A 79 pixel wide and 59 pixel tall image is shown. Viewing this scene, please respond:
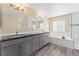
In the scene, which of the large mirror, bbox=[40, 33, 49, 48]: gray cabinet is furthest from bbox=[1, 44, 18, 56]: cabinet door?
bbox=[40, 33, 49, 48]: gray cabinet

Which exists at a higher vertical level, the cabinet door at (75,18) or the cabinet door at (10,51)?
the cabinet door at (75,18)

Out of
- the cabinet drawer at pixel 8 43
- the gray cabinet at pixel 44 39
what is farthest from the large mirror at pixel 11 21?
the gray cabinet at pixel 44 39

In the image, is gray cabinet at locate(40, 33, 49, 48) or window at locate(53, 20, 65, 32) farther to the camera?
gray cabinet at locate(40, 33, 49, 48)

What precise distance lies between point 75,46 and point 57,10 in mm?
1757

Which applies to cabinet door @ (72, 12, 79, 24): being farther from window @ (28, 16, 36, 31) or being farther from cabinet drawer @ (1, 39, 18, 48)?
cabinet drawer @ (1, 39, 18, 48)

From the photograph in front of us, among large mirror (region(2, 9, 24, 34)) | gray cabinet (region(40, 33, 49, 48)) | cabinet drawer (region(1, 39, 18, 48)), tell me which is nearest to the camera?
cabinet drawer (region(1, 39, 18, 48))

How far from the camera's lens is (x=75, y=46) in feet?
12.7

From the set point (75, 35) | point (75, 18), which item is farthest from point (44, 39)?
point (75, 18)

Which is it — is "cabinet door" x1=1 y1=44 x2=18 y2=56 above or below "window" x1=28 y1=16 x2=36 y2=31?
below

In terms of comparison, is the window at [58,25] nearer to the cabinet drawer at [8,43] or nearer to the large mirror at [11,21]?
the large mirror at [11,21]

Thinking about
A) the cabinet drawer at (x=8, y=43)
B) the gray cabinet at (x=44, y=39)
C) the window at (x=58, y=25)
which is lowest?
the gray cabinet at (x=44, y=39)

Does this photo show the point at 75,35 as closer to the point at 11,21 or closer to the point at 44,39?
the point at 44,39

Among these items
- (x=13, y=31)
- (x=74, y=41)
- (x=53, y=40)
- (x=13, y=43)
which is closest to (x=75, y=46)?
(x=74, y=41)

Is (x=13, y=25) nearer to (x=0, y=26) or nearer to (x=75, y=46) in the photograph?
(x=0, y=26)
